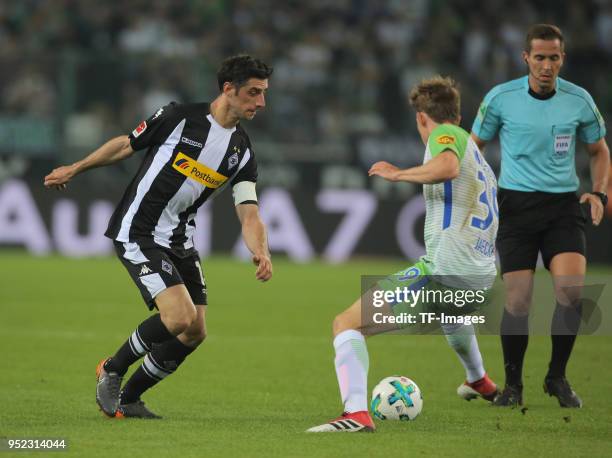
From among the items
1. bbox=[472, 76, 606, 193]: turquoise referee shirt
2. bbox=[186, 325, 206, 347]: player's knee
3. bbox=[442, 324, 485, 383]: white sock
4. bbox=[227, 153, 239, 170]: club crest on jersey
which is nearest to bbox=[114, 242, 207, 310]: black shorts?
bbox=[186, 325, 206, 347]: player's knee

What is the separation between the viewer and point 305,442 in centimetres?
616

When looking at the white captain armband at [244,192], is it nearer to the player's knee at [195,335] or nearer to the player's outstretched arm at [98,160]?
the player's outstretched arm at [98,160]

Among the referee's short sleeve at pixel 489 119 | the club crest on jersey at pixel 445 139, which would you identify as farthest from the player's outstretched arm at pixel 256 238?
the referee's short sleeve at pixel 489 119

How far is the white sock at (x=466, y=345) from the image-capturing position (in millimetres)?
7695

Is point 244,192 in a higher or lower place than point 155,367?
higher

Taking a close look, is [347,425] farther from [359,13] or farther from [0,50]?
[359,13]

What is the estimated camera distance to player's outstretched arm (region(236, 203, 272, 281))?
683 cm

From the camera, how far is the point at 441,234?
6.46 meters

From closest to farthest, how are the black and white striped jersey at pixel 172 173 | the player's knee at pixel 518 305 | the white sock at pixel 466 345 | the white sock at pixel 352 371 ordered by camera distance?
1. the white sock at pixel 352 371
2. the black and white striped jersey at pixel 172 173
3. the white sock at pixel 466 345
4. the player's knee at pixel 518 305

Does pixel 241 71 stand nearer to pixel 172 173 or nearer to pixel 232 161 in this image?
pixel 232 161

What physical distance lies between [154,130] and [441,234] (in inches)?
72.9

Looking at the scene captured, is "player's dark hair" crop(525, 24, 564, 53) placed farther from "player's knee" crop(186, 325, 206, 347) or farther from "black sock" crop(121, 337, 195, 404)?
"black sock" crop(121, 337, 195, 404)

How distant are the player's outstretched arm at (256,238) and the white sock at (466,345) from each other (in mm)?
1325

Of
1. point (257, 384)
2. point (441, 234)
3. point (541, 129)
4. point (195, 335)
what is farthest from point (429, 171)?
point (257, 384)
